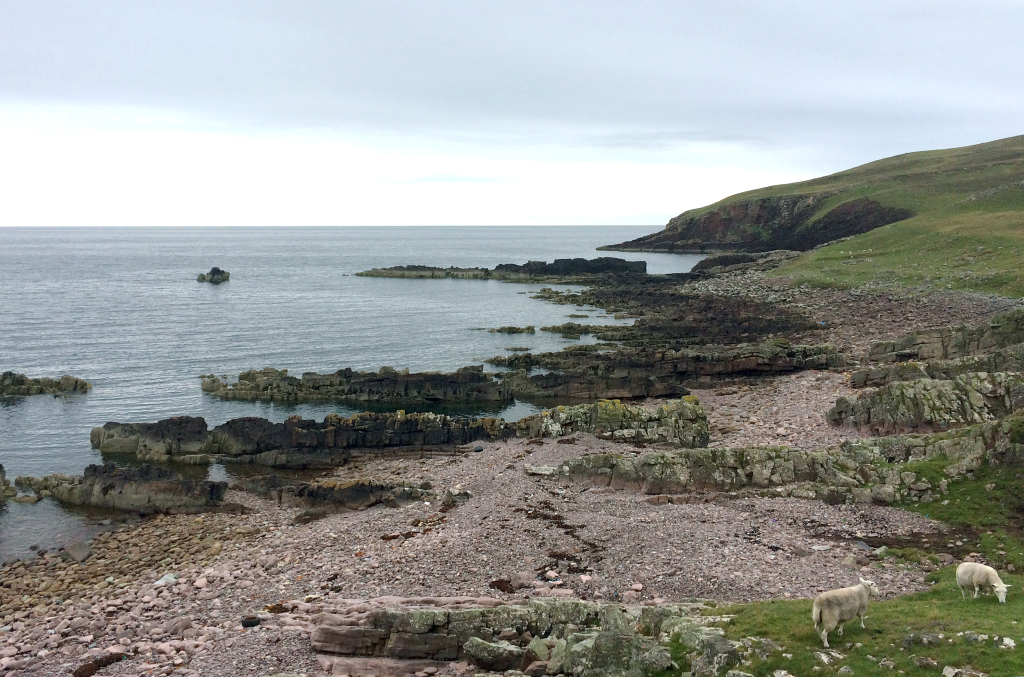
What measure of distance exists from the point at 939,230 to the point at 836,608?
306ft

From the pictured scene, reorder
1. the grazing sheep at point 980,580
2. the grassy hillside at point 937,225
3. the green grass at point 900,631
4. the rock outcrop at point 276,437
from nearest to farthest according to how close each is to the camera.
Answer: the green grass at point 900,631 → the grazing sheep at point 980,580 → the rock outcrop at point 276,437 → the grassy hillside at point 937,225

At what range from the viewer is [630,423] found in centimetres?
3831

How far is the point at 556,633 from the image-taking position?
1686 cm

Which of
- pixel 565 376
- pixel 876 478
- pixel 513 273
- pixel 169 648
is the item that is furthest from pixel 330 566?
pixel 513 273

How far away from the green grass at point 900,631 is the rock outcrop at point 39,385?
56573 millimetres

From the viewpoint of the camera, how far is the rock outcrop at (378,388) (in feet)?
177

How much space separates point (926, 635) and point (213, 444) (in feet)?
127

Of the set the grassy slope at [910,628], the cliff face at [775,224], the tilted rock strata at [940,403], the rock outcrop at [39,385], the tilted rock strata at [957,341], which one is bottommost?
the rock outcrop at [39,385]

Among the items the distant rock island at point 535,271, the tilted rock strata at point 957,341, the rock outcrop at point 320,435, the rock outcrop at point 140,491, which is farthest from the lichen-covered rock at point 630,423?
the distant rock island at point 535,271

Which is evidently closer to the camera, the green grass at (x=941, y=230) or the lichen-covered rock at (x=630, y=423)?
the lichen-covered rock at (x=630, y=423)

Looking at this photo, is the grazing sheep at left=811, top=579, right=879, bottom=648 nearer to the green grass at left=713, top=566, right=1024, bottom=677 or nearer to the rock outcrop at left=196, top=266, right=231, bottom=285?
the green grass at left=713, top=566, right=1024, bottom=677

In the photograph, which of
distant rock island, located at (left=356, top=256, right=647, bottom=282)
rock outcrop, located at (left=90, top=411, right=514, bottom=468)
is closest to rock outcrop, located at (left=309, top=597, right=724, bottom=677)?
rock outcrop, located at (left=90, top=411, right=514, bottom=468)

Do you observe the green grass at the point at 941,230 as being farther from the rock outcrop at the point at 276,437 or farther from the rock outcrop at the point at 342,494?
the rock outcrop at the point at 342,494

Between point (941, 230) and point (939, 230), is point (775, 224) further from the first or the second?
point (941, 230)
